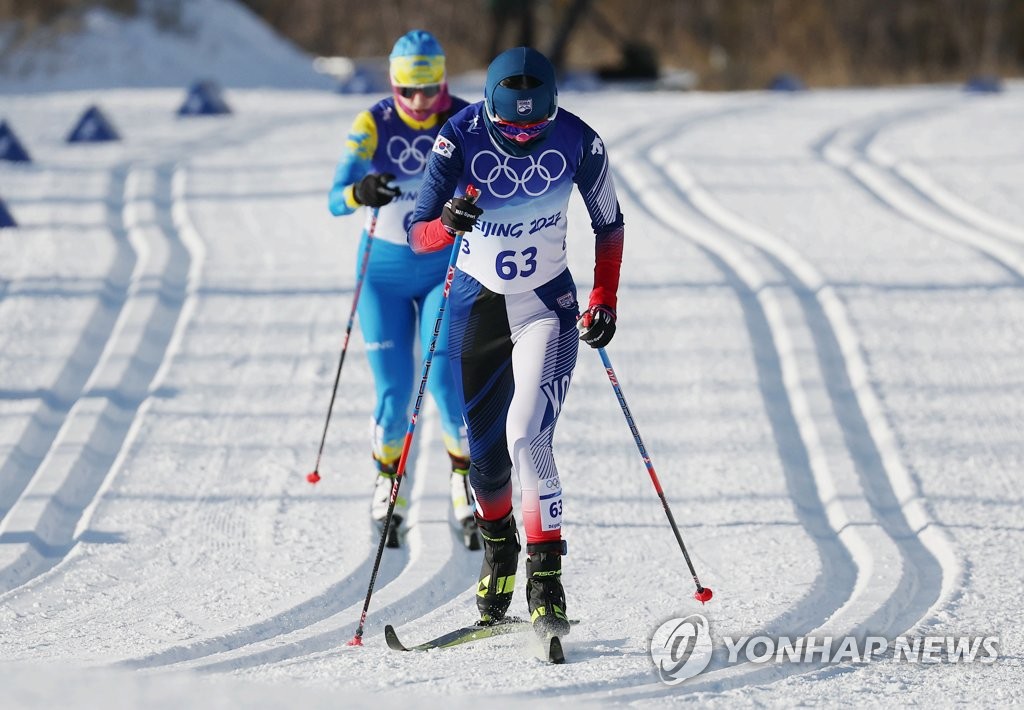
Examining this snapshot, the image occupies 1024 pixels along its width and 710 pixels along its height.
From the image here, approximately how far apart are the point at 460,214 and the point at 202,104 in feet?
40.5

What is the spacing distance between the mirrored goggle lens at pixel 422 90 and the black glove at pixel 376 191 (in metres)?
0.44

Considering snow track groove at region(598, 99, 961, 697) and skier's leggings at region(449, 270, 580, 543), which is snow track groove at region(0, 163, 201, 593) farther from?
snow track groove at region(598, 99, 961, 697)

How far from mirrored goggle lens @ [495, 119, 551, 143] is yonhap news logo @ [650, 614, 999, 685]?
1.84 metres

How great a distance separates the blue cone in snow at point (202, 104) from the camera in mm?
16078

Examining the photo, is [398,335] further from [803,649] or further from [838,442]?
[838,442]

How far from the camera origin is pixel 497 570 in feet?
16.3

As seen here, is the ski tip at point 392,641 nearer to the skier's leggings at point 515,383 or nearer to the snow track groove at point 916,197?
the skier's leggings at point 515,383

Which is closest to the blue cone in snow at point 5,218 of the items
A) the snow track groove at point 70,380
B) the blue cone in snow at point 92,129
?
the snow track groove at point 70,380

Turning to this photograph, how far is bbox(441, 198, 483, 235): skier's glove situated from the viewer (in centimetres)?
457

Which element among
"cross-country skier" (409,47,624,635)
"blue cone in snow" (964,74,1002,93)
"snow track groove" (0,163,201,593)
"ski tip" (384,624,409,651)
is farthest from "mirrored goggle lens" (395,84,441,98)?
"blue cone in snow" (964,74,1002,93)

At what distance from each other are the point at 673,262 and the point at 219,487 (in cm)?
456

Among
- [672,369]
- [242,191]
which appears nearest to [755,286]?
[672,369]

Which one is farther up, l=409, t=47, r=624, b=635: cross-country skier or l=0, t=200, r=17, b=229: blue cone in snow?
l=0, t=200, r=17, b=229: blue cone in snow

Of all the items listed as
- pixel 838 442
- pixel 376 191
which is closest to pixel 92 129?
pixel 376 191
